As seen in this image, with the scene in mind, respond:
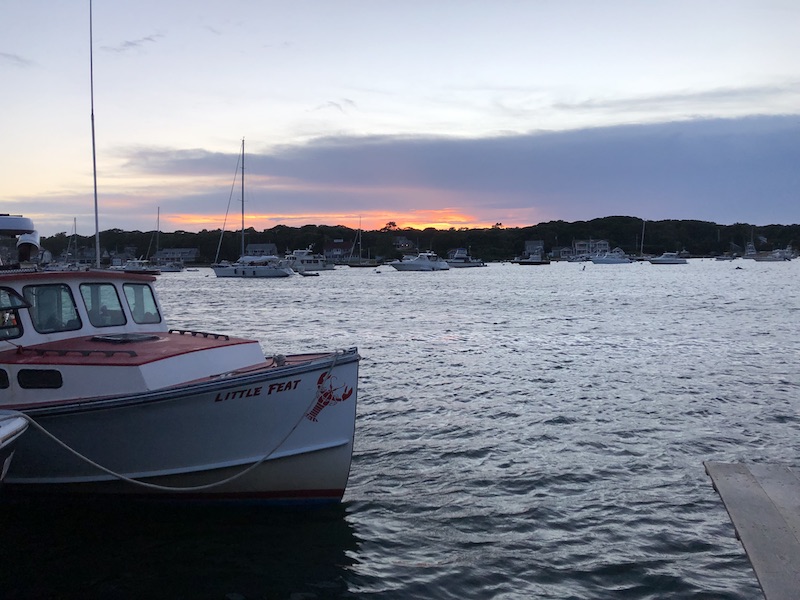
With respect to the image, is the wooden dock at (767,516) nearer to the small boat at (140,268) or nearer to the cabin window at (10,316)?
the small boat at (140,268)

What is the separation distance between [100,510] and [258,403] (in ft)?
10.6

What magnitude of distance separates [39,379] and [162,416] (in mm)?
1941

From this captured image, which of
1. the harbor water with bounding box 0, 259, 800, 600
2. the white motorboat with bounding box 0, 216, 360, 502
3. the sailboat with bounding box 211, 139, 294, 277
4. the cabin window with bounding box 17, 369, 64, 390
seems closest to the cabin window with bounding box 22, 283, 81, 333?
the white motorboat with bounding box 0, 216, 360, 502

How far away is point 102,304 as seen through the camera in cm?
1204

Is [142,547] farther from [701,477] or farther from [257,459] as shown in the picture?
[701,477]

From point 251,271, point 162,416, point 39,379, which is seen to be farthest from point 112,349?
point 251,271

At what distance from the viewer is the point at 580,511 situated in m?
11.2

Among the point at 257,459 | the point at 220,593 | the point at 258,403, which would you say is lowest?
the point at 220,593

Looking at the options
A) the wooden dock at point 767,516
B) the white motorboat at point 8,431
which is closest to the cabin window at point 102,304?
the white motorboat at point 8,431

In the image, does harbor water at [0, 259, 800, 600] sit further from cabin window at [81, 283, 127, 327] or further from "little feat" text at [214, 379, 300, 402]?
cabin window at [81, 283, 127, 327]

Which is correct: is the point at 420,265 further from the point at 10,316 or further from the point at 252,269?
the point at 10,316

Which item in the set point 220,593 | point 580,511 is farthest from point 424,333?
point 220,593

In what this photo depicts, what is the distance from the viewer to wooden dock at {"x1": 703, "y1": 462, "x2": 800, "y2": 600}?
8148 millimetres

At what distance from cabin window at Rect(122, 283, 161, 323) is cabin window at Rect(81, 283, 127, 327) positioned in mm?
206
